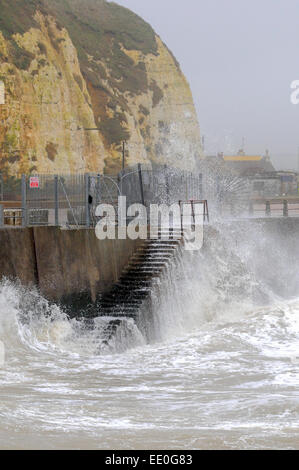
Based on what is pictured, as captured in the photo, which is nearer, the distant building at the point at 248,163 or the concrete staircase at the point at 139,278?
the concrete staircase at the point at 139,278

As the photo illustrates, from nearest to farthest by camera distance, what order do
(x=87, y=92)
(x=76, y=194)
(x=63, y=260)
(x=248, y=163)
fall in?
1. (x=63, y=260)
2. (x=76, y=194)
3. (x=87, y=92)
4. (x=248, y=163)

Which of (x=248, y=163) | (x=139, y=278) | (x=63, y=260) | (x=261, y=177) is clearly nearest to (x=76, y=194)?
(x=63, y=260)

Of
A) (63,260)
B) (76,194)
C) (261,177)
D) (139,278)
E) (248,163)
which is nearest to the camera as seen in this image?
(63,260)

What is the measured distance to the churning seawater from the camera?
8.91m

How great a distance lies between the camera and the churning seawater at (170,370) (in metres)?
8.91

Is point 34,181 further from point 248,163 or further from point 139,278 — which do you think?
point 248,163

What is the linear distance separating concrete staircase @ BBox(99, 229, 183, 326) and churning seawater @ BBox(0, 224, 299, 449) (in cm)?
29

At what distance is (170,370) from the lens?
41.4ft

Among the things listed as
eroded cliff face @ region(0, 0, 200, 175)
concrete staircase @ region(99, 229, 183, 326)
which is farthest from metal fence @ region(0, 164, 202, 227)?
eroded cliff face @ region(0, 0, 200, 175)

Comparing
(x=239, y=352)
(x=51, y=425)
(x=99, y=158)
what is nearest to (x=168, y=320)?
(x=239, y=352)

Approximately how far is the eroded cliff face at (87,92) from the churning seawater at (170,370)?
24081 millimetres

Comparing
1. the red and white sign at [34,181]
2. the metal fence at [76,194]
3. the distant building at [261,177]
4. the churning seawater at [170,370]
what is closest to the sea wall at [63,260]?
the churning seawater at [170,370]

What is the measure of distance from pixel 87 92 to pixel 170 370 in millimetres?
43957

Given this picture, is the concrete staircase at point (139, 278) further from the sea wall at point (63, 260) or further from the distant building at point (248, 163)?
the distant building at point (248, 163)
